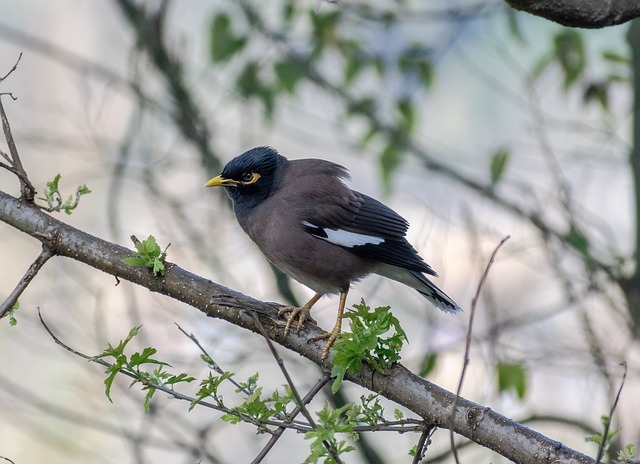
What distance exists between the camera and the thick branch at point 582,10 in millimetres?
2031

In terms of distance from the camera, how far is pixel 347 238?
3549 millimetres

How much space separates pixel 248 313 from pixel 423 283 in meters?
1.21

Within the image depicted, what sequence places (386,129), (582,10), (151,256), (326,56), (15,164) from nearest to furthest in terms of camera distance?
(582,10), (15,164), (151,256), (386,129), (326,56)

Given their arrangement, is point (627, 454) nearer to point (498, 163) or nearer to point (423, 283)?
point (423, 283)

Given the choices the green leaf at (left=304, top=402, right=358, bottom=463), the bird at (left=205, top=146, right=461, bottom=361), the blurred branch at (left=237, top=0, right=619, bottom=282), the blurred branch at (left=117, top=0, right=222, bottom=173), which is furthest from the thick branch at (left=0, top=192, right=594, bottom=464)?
the blurred branch at (left=117, top=0, right=222, bottom=173)

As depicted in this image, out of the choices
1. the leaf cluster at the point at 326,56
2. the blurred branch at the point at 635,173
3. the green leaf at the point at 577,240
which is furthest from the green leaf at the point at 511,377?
the leaf cluster at the point at 326,56

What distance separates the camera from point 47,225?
2.65 m

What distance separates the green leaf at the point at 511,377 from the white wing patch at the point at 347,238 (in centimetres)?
117

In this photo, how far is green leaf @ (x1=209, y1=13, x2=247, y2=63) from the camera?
4.93m

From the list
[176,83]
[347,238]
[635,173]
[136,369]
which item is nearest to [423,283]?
[347,238]

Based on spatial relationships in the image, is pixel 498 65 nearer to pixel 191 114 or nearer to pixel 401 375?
pixel 191 114

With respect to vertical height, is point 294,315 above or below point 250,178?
below

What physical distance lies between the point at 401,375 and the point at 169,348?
3209 mm

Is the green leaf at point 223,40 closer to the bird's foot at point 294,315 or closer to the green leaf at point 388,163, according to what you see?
the green leaf at point 388,163
